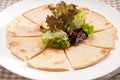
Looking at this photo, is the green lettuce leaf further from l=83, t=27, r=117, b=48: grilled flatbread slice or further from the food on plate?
l=83, t=27, r=117, b=48: grilled flatbread slice

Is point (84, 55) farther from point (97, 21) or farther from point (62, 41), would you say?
point (97, 21)

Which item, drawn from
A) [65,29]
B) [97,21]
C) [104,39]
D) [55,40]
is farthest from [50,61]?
[97,21]

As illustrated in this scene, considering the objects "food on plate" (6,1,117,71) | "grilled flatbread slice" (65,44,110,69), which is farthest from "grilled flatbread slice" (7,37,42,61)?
"grilled flatbread slice" (65,44,110,69)

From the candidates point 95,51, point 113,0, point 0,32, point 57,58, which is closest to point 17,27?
point 0,32

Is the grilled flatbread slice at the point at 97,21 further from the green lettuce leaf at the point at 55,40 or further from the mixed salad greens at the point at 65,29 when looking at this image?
the green lettuce leaf at the point at 55,40

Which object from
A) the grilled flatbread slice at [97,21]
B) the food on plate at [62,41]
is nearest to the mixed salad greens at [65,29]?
the food on plate at [62,41]

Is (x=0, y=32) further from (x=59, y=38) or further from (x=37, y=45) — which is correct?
(x=59, y=38)

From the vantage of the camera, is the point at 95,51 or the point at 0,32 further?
the point at 0,32

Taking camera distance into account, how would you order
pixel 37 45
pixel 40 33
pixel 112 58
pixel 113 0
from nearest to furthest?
1. pixel 112 58
2. pixel 37 45
3. pixel 40 33
4. pixel 113 0
